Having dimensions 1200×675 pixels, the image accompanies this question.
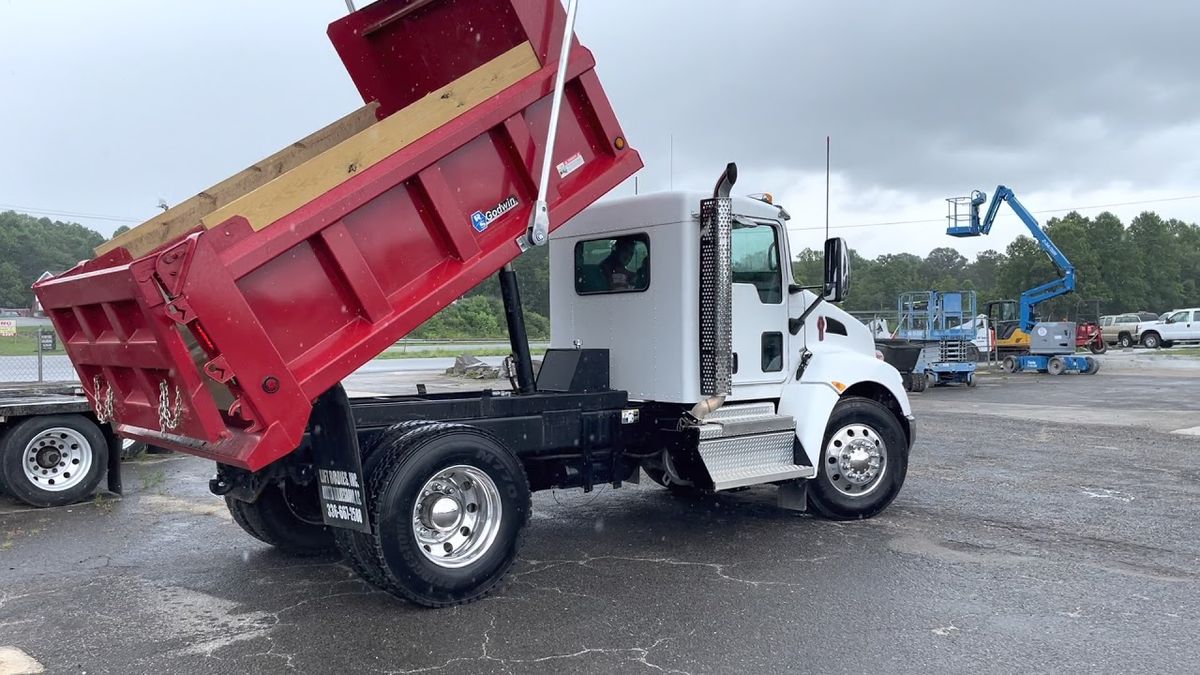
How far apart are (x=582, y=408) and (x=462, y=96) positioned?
241cm

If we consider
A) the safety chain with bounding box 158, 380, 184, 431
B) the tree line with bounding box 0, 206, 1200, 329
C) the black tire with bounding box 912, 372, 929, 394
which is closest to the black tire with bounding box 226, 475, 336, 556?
the safety chain with bounding box 158, 380, 184, 431

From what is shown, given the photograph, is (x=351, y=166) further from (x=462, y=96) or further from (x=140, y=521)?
(x=140, y=521)

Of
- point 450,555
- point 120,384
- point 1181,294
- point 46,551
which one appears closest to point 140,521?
point 46,551

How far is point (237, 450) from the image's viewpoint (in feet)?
14.4

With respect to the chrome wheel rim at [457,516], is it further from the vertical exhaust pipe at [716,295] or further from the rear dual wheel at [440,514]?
the vertical exhaust pipe at [716,295]

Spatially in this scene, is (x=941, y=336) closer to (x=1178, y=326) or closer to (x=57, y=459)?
(x=57, y=459)

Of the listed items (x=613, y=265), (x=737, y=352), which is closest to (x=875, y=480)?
(x=737, y=352)

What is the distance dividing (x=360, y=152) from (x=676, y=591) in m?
3.19

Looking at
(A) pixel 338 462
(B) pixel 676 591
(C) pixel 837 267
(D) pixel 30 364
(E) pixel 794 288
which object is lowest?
(B) pixel 676 591

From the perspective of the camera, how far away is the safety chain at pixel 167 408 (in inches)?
177

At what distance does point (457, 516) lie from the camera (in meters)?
5.36

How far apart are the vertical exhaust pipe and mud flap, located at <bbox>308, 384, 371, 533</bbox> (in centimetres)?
264

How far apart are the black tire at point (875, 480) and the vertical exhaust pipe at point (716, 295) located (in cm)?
128

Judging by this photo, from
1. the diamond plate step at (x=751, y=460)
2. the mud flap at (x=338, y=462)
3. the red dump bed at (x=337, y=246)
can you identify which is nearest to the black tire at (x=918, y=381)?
the diamond plate step at (x=751, y=460)
